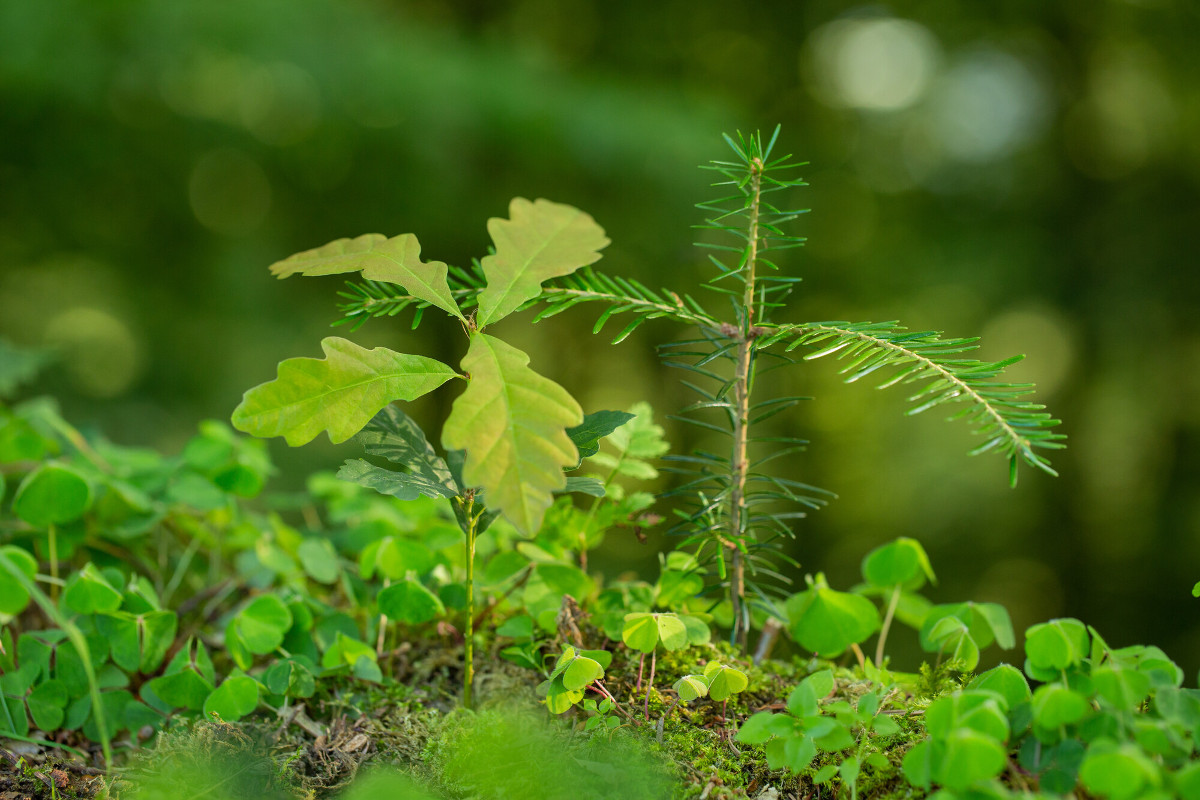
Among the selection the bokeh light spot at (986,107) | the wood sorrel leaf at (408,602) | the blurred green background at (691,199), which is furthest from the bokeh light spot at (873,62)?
the wood sorrel leaf at (408,602)

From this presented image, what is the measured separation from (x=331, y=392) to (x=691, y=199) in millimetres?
2899

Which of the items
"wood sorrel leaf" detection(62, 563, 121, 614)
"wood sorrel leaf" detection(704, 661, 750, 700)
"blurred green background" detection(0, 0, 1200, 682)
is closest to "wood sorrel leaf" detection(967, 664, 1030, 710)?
"wood sorrel leaf" detection(704, 661, 750, 700)

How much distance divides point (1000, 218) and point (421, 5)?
11.4ft

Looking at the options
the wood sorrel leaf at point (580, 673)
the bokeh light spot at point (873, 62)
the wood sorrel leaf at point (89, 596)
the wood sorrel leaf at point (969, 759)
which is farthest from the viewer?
the bokeh light spot at point (873, 62)

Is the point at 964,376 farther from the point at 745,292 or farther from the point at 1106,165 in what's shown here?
the point at 1106,165

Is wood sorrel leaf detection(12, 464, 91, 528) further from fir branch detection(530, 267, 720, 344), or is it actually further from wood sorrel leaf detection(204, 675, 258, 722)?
fir branch detection(530, 267, 720, 344)

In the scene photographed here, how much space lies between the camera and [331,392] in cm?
41

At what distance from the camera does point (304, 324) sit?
3760 millimetres

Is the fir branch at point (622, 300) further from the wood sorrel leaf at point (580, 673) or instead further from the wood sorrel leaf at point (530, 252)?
the wood sorrel leaf at point (580, 673)

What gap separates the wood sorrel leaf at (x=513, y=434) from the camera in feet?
1.14

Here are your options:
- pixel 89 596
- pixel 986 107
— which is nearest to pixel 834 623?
pixel 89 596

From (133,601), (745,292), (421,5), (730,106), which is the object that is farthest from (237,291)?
(745,292)

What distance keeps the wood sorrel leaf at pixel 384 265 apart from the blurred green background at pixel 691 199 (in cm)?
248

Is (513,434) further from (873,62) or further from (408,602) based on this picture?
(873,62)
